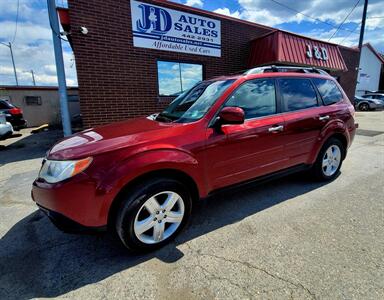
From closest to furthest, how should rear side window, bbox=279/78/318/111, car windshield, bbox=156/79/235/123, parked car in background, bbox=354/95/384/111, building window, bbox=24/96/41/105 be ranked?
car windshield, bbox=156/79/235/123 < rear side window, bbox=279/78/318/111 < building window, bbox=24/96/41/105 < parked car in background, bbox=354/95/384/111

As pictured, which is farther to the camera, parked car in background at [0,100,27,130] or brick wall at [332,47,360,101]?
brick wall at [332,47,360,101]

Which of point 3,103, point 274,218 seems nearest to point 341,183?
point 274,218

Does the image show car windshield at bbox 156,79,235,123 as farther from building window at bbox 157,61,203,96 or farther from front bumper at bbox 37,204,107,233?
building window at bbox 157,61,203,96

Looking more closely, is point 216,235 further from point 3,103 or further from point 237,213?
point 3,103

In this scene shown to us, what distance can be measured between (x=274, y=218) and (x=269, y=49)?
7.67 metres

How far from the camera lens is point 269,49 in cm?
892

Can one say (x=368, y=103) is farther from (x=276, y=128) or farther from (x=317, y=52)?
(x=276, y=128)

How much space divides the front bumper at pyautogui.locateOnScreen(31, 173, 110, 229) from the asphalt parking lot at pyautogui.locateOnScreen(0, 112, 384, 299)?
53cm

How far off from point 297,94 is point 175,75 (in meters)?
5.19

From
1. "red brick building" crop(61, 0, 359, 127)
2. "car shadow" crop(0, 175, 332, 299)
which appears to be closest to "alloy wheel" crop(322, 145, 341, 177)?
"car shadow" crop(0, 175, 332, 299)

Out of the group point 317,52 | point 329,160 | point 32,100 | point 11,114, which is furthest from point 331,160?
point 32,100

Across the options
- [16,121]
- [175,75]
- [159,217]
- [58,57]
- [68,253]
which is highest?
[58,57]

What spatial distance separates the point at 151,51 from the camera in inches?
287

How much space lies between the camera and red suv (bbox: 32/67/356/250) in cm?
217
